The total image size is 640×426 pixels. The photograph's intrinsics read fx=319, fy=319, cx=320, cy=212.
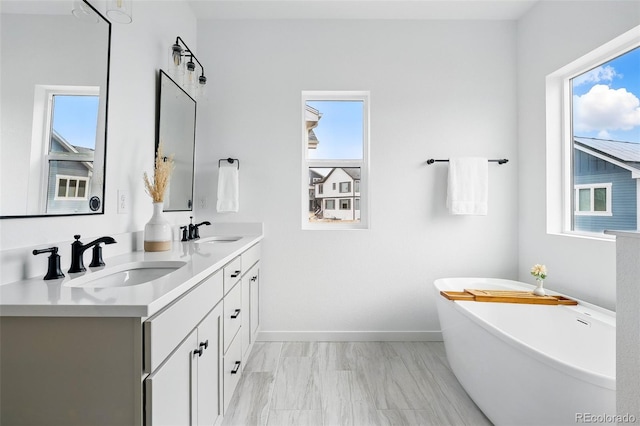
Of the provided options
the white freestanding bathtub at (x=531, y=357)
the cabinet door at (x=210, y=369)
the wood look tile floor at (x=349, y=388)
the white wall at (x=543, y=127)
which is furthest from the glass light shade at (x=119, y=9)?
the white wall at (x=543, y=127)

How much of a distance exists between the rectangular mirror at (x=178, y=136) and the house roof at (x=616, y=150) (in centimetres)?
292

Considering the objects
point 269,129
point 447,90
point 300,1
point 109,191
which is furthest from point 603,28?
point 109,191

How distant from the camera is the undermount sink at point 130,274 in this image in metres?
1.22

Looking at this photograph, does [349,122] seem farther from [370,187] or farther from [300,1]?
[300,1]

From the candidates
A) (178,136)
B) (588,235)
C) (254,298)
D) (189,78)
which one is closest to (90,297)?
(254,298)

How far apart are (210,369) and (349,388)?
39.7 inches

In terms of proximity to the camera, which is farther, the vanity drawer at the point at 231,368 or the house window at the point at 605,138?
the house window at the point at 605,138

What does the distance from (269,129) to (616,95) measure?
2.43 m

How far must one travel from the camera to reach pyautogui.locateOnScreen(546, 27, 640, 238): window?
1.92m

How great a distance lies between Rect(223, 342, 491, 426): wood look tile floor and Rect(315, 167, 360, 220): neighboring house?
112 cm

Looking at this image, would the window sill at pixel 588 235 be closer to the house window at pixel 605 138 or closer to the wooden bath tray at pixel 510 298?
the house window at pixel 605 138

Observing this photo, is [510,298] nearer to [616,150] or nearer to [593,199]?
[593,199]

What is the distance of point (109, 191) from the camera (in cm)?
160

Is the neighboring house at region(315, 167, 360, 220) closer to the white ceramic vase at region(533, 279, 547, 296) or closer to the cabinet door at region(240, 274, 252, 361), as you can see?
the cabinet door at region(240, 274, 252, 361)
